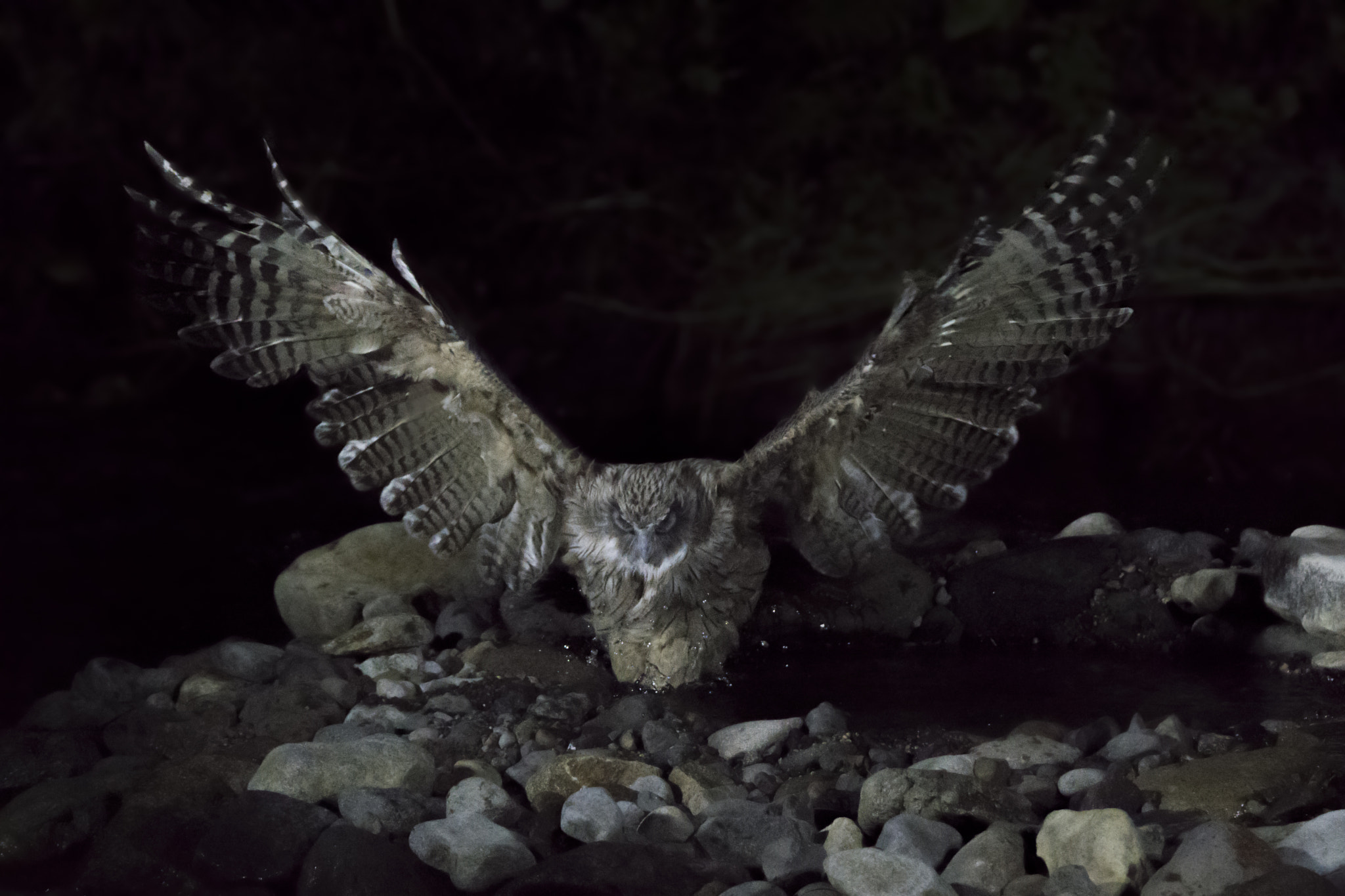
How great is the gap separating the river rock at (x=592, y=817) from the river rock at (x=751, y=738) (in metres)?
0.24

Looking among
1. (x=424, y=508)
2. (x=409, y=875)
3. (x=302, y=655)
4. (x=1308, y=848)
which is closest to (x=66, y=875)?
(x=409, y=875)

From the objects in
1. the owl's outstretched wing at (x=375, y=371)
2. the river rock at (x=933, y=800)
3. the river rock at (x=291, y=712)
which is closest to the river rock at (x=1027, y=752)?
the river rock at (x=933, y=800)

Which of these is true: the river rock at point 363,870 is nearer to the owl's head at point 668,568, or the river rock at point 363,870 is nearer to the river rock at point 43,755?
the river rock at point 43,755

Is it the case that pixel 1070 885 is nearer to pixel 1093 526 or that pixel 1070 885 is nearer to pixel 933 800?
pixel 933 800

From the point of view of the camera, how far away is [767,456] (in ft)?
5.89

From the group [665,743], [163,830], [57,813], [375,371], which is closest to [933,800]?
[665,743]

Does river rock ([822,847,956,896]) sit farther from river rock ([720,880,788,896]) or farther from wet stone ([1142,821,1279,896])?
wet stone ([1142,821,1279,896])

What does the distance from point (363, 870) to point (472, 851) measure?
0.10 m

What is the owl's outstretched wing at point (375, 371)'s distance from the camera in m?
1.78

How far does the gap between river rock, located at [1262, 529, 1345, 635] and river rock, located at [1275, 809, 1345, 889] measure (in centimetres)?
64

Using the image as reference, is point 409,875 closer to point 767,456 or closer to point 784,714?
point 784,714

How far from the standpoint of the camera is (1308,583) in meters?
1.83

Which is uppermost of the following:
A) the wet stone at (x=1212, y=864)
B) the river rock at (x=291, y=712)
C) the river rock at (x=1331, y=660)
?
the river rock at (x=291, y=712)

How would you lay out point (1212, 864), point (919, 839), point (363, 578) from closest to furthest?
point (1212, 864) → point (919, 839) → point (363, 578)
